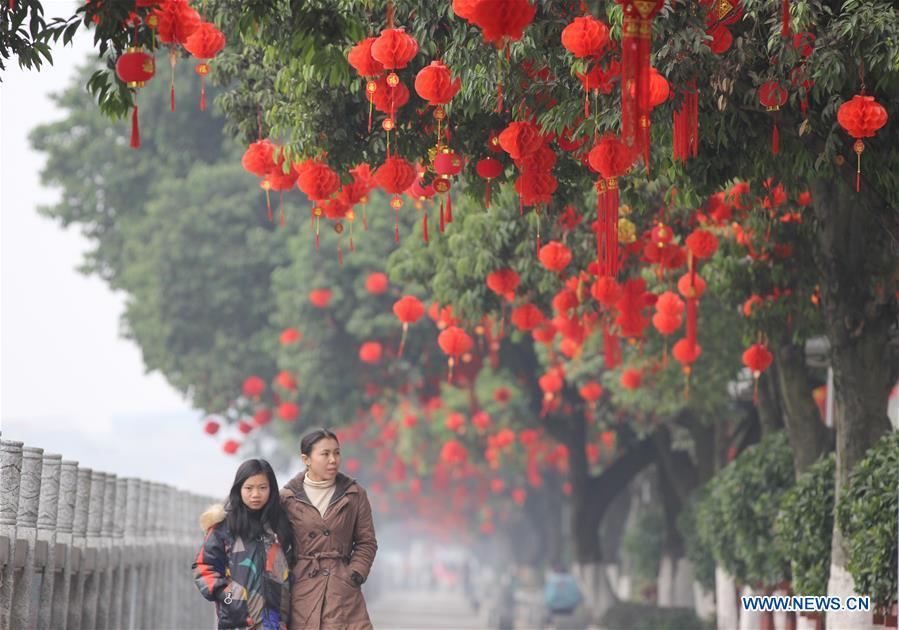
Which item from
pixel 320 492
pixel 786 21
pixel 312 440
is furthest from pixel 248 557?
pixel 786 21

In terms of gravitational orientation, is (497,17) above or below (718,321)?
below

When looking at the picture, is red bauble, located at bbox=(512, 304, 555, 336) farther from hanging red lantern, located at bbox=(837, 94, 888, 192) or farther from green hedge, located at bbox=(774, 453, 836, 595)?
hanging red lantern, located at bbox=(837, 94, 888, 192)

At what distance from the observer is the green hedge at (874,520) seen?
12273mm

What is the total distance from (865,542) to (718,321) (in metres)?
8.07

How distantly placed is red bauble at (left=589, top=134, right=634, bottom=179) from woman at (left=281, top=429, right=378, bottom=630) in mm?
2676

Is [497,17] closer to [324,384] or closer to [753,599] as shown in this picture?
[753,599]

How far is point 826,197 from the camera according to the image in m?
13.6

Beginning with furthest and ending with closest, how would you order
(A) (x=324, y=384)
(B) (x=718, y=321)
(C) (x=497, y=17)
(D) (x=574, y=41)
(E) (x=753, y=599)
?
(A) (x=324, y=384), (B) (x=718, y=321), (E) (x=753, y=599), (D) (x=574, y=41), (C) (x=497, y=17)

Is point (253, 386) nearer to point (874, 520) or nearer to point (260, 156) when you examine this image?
point (260, 156)

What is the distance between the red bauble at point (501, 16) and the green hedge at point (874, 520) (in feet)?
17.3

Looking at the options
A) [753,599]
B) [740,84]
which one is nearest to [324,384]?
[753,599]

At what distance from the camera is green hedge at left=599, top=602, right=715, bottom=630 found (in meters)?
25.7

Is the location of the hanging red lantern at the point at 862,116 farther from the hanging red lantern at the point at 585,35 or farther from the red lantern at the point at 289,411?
the red lantern at the point at 289,411

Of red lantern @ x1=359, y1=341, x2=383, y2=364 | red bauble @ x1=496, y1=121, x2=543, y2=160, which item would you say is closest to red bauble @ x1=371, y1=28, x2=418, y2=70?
red bauble @ x1=496, y1=121, x2=543, y2=160
